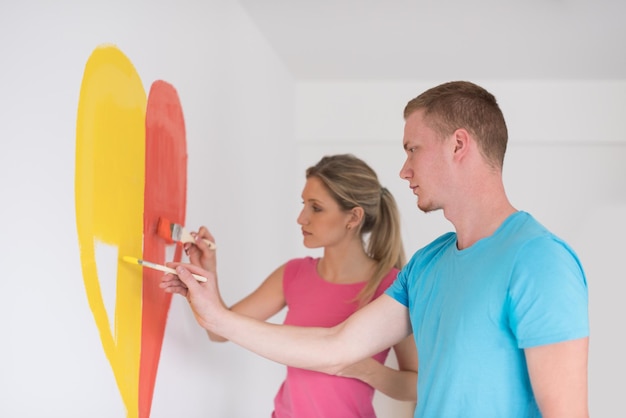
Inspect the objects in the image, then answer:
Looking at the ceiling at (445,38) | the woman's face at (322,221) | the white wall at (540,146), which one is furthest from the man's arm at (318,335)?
the white wall at (540,146)

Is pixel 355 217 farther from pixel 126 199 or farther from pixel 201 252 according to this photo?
pixel 126 199

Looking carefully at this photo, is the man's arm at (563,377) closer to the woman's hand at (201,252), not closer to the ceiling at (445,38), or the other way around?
the woman's hand at (201,252)

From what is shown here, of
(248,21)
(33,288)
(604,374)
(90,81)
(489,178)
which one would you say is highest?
(248,21)

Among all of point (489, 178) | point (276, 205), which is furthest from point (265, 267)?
point (489, 178)

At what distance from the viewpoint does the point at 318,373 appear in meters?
2.06

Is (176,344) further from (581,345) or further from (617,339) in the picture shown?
(617,339)

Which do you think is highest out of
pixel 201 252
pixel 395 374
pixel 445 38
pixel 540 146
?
pixel 445 38

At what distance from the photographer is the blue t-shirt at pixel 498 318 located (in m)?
1.28

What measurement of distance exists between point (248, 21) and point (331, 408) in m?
1.53

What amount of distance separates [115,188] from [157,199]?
11.0 inches

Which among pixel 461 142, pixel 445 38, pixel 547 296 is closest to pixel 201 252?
pixel 461 142

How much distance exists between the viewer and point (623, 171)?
3736 millimetres

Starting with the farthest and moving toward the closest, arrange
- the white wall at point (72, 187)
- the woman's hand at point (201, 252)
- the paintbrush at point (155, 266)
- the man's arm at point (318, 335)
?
the woman's hand at point (201, 252)
the man's arm at point (318, 335)
the paintbrush at point (155, 266)
the white wall at point (72, 187)

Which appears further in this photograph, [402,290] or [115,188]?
[402,290]
